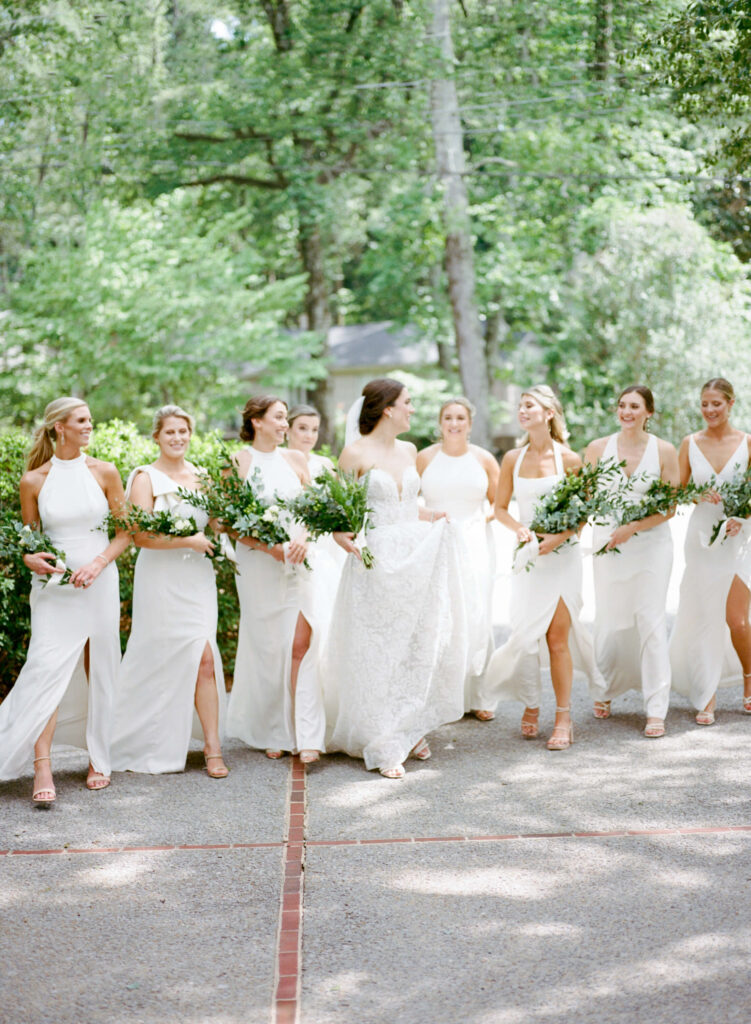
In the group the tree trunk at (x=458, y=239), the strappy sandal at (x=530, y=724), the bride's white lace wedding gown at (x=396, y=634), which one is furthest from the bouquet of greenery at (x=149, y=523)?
the tree trunk at (x=458, y=239)

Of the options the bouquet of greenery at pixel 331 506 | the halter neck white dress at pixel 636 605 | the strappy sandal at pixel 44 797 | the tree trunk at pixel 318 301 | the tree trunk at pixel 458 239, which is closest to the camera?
the strappy sandal at pixel 44 797

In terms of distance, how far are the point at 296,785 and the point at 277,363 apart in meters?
21.4

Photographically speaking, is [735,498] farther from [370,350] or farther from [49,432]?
[370,350]

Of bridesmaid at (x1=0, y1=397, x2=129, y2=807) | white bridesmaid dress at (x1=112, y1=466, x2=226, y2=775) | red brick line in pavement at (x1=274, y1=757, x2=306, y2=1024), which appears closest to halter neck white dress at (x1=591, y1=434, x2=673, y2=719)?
red brick line in pavement at (x1=274, y1=757, x2=306, y2=1024)

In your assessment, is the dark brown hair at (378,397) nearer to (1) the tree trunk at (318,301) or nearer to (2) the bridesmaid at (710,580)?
(2) the bridesmaid at (710,580)

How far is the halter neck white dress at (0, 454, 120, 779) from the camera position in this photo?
652 cm

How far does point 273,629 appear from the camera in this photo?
736 cm

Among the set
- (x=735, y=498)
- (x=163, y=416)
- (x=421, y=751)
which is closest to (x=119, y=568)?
(x=163, y=416)

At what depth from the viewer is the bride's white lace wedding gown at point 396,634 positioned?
7.07 meters

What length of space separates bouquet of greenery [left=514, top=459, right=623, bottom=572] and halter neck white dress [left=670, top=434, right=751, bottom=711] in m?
1.03

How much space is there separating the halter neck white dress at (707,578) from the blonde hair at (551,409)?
993mm

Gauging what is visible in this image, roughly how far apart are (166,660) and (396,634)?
4.78 feet

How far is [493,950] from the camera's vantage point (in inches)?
175

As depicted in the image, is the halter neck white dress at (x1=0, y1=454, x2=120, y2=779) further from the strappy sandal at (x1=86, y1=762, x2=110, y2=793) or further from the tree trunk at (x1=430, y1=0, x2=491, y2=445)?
the tree trunk at (x1=430, y1=0, x2=491, y2=445)
